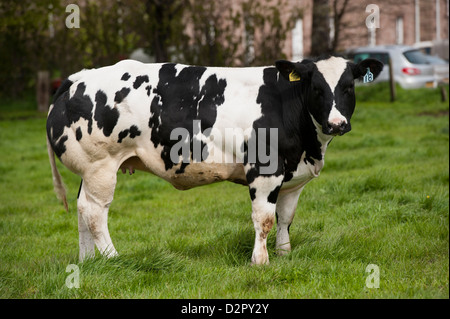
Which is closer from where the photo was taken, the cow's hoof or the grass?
the grass

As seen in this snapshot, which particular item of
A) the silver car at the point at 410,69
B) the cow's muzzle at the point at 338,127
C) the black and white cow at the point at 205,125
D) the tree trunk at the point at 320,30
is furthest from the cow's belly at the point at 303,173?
the silver car at the point at 410,69

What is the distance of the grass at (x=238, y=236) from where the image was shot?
4.46 metres

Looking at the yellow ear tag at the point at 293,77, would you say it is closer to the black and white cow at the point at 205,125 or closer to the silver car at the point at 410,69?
the black and white cow at the point at 205,125

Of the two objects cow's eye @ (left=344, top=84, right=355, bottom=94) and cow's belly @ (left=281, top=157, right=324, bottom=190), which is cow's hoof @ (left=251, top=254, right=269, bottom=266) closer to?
cow's belly @ (left=281, top=157, right=324, bottom=190)

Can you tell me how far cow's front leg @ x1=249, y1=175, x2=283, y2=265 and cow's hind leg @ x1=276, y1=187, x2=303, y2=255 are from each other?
376 millimetres

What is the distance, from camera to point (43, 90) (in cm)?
1759

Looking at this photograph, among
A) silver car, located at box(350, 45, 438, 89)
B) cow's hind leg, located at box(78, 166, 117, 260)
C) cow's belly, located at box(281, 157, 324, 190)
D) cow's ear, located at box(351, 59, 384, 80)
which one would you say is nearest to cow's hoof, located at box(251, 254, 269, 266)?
cow's belly, located at box(281, 157, 324, 190)

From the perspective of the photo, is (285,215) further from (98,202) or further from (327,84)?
(98,202)

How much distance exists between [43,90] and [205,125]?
13.7 meters

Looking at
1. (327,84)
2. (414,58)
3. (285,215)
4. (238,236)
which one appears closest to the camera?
(327,84)

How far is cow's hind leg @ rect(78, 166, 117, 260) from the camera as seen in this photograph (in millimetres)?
5121

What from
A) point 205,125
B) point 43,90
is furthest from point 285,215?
point 43,90

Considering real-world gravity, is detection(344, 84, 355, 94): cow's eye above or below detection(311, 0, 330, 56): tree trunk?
below
